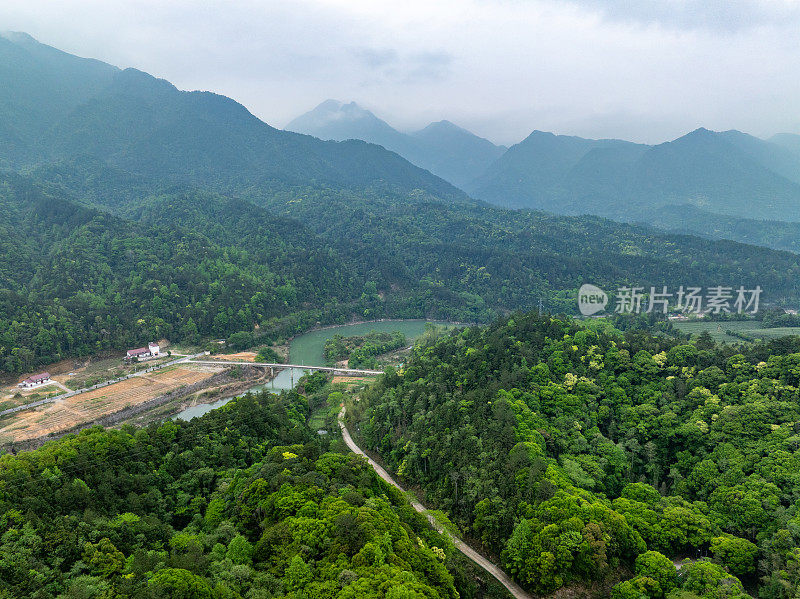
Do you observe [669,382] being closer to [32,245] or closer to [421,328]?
[421,328]

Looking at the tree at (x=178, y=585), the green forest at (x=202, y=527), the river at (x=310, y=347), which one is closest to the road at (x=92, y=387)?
the river at (x=310, y=347)

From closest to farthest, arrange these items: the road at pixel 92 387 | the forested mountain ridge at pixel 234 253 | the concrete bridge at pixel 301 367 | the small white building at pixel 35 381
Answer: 1. the road at pixel 92 387
2. the small white building at pixel 35 381
3. the concrete bridge at pixel 301 367
4. the forested mountain ridge at pixel 234 253

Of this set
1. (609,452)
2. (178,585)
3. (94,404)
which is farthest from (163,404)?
(609,452)

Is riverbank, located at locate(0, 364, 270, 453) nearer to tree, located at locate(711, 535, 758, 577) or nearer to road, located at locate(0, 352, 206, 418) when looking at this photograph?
road, located at locate(0, 352, 206, 418)

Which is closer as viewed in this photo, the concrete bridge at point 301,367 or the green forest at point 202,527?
the green forest at point 202,527

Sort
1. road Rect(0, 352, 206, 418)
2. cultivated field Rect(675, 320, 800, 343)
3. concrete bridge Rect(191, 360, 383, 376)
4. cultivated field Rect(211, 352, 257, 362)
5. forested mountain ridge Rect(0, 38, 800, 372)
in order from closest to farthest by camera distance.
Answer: road Rect(0, 352, 206, 418), concrete bridge Rect(191, 360, 383, 376), cultivated field Rect(211, 352, 257, 362), cultivated field Rect(675, 320, 800, 343), forested mountain ridge Rect(0, 38, 800, 372)

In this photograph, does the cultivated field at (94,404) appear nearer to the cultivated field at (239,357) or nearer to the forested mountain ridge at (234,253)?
the cultivated field at (239,357)

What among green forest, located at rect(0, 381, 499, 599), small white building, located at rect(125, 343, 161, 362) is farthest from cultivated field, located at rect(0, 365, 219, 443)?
green forest, located at rect(0, 381, 499, 599)
